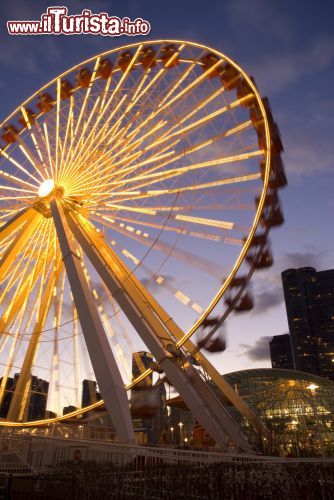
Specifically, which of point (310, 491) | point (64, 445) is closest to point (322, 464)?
point (310, 491)

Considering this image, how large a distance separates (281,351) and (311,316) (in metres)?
50.6

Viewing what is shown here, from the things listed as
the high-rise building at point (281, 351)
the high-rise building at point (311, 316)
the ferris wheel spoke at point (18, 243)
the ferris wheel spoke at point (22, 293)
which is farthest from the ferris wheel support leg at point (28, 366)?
the high-rise building at point (281, 351)

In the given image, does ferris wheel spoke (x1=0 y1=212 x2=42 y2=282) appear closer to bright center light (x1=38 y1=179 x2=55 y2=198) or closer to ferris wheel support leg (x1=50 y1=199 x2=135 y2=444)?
bright center light (x1=38 y1=179 x2=55 y2=198)

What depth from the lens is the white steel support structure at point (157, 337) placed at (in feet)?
42.0

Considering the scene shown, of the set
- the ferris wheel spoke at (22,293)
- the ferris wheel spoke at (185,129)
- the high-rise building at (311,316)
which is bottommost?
the ferris wheel spoke at (22,293)

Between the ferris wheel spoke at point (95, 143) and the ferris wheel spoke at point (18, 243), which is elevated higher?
the ferris wheel spoke at point (95, 143)

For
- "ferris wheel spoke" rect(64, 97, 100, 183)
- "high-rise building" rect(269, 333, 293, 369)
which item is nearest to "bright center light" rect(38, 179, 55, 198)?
"ferris wheel spoke" rect(64, 97, 100, 183)

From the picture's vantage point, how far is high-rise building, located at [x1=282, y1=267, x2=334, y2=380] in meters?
122

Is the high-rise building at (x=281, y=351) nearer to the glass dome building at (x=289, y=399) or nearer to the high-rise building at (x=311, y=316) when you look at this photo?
the high-rise building at (x=311, y=316)

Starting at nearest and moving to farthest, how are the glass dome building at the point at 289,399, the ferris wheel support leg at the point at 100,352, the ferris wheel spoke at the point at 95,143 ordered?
1. the ferris wheel support leg at the point at 100,352
2. the ferris wheel spoke at the point at 95,143
3. the glass dome building at the point at 289,399

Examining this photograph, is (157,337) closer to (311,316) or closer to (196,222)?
(196,222)

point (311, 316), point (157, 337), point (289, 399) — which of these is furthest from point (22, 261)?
point (311, 316)

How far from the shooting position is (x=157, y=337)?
46.5 ft

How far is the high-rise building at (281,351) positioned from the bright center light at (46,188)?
166201mm
